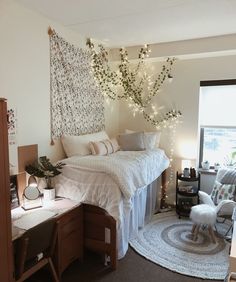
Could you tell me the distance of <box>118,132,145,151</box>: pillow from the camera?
383 centimetres

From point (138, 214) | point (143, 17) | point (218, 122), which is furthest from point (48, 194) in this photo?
point (218, 122)

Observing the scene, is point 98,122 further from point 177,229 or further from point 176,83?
point 177,229

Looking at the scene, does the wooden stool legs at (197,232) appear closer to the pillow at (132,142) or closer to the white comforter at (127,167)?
the white comforter at (127,167)

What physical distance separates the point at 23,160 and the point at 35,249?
1.01 metres

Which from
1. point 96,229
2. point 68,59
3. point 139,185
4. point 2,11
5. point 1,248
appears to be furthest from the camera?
point 68,59

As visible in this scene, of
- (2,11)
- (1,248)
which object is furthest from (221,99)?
(1,248)

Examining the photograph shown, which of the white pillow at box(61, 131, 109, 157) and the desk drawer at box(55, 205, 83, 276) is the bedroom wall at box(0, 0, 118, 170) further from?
the desk drawer at box(55, 205, 83, 276)

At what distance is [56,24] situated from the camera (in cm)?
306

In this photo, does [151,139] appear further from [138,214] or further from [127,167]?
[127,167]

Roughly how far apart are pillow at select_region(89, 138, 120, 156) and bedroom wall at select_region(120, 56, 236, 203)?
1.02 m

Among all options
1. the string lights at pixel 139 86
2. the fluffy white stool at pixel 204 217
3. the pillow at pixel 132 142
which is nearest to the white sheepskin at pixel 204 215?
the fluffy white stool at pixel 204 217

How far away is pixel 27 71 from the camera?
271cm

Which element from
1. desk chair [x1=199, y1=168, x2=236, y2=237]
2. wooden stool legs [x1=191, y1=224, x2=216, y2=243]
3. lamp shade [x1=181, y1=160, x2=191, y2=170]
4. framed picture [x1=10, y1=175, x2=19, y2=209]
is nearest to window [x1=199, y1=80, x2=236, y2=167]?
lamp shade [x1=181, y1=160, x2=191, y2=170]

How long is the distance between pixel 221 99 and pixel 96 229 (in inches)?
106
